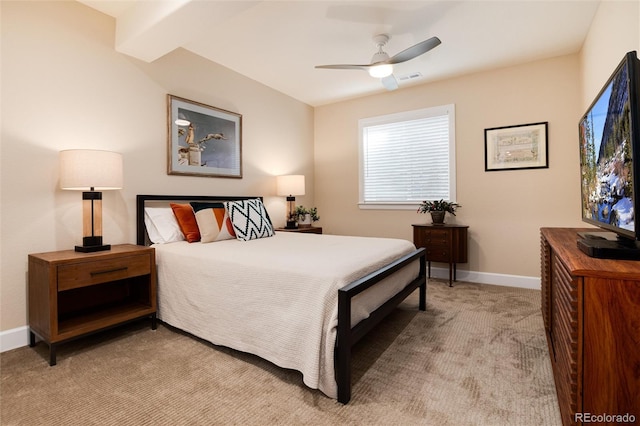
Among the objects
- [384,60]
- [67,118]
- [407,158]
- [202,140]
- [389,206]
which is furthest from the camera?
[389,206]

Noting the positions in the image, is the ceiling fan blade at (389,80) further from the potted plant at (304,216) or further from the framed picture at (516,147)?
the potted plant at (304,216)

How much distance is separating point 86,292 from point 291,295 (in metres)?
1.92

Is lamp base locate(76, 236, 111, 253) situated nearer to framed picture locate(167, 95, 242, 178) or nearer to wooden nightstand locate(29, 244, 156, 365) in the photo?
wooden nightstand locate(29, 244, 156, 365)

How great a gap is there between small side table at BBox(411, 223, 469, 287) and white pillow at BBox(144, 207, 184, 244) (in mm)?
2796

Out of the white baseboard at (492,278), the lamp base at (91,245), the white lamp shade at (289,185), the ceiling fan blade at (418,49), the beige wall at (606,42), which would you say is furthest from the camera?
the white lamp shade at (289,185)

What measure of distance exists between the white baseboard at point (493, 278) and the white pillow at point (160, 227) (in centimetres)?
327

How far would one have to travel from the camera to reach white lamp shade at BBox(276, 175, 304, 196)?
443cm

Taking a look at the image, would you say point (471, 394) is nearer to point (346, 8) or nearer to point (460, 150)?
point (346, 8)

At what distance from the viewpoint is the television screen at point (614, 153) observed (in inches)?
46.8

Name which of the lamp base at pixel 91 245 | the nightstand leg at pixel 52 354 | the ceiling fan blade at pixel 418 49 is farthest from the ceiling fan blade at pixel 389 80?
the nightstand leg at pixel 52 354

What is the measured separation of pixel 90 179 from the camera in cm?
230

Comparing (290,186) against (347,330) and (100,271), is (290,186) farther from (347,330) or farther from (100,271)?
(347,330)

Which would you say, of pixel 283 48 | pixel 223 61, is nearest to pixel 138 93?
pixel 223 61

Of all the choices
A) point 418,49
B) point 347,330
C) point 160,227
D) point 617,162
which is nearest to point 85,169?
point 160,227
